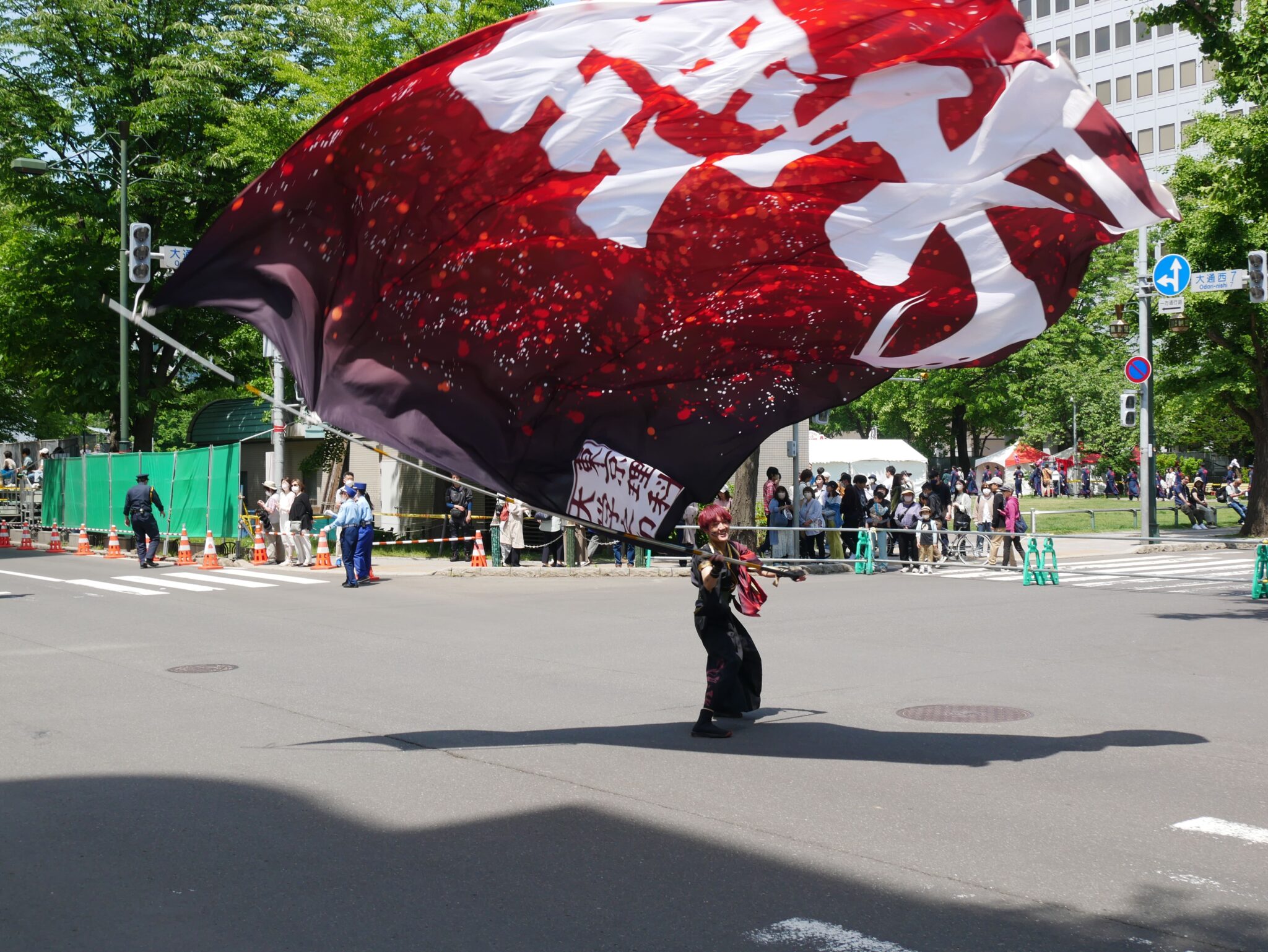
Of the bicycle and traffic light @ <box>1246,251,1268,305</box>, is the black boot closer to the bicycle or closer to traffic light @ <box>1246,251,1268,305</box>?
traffic light @ <box>1246,251,1268,305</box>

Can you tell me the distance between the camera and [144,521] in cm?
2714

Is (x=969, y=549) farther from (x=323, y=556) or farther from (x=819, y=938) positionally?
(x=819, y=938)

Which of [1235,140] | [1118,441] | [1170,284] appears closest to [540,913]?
[1235,140]

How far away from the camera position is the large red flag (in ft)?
23.0

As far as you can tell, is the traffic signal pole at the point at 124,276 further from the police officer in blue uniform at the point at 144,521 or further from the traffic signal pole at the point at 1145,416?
the traffic signal pole at the point at 1145,416

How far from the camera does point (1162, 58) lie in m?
77.2

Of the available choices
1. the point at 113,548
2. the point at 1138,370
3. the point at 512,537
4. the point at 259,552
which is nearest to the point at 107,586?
the point at 259,552

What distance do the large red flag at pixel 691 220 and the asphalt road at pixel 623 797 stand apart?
190 centimetres

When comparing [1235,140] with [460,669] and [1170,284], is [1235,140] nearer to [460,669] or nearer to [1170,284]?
[1170,284]

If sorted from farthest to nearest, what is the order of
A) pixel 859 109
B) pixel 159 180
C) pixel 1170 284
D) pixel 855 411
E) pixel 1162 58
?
pixel 855 411, pixel 1162 58, pixel 159 180, pixel 1170 284, pixel 859 109

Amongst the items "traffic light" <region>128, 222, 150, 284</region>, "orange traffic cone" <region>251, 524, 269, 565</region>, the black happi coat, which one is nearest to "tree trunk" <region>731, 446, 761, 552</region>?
"orange traffic cone" <region>251, 524, 269, 565</region>

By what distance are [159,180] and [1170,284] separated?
28.4m

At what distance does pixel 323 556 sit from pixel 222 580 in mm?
A: 3558

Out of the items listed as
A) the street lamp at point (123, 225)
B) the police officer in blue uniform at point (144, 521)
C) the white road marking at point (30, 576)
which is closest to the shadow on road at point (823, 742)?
the white road marking at point (30, 576)
